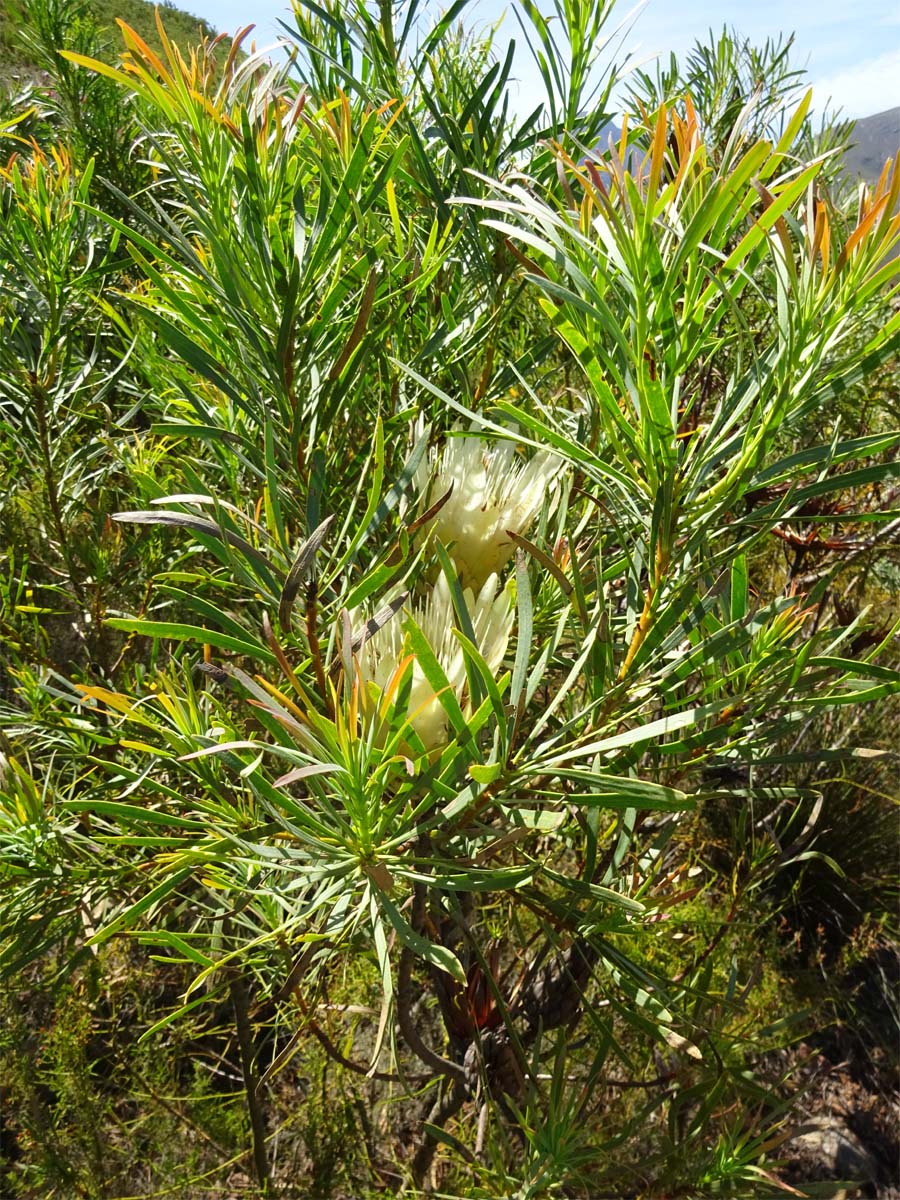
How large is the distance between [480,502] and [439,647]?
2.7 inches

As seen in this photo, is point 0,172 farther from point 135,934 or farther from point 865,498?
point 865,498

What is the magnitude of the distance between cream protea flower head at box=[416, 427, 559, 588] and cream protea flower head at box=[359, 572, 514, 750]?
0.03 m

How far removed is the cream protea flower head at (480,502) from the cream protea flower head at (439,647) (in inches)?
1.4

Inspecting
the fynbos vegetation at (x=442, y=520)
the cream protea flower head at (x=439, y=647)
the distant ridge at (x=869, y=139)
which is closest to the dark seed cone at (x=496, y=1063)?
the fynbos vegetation at (x=442, y=520)

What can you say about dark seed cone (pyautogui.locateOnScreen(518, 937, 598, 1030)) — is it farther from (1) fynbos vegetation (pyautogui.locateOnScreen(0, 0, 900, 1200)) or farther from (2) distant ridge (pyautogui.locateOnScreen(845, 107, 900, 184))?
(2) distant ridge (pyautogui.locateOnScreen(845, 107, 900, 184))

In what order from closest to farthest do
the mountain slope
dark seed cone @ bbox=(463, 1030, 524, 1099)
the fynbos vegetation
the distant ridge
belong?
1. the fynbos vegetation
2. dark seed cone @ bbox=(463, 1030, 524, 1099)
3. the distant ridge
4. the mountain slope

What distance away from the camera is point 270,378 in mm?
299

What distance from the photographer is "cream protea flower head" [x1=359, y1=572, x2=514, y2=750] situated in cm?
27

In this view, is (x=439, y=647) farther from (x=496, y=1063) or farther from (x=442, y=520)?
(x=496, y=1063)

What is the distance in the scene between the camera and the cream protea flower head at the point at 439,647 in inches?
10.6

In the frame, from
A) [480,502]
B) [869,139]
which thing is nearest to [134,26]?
[869,139]

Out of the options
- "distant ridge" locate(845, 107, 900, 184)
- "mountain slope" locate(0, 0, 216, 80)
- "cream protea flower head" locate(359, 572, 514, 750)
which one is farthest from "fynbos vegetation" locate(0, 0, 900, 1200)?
"mountain slope" locate(0, 0, 216, 80)

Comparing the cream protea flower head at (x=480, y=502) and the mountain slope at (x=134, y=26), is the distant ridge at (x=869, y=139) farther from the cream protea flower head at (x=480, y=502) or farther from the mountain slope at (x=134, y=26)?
the mountain slope at (x=134, y=26)

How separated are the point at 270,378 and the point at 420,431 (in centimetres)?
7
